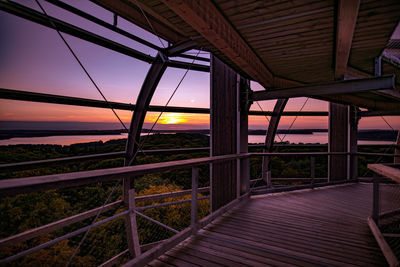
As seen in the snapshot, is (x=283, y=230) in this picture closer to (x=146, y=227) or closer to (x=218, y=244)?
(x=218, y=244)

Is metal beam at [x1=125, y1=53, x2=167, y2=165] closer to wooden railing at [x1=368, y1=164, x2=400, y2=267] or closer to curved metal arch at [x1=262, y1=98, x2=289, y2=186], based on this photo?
wooden railing at [x1=368, y1=164, x2=400, y2=267]

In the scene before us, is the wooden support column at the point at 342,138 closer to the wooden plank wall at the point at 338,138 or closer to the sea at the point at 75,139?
the wooden plank wall at the point at 338,138

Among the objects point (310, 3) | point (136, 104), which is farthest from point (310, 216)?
point (136, 104)

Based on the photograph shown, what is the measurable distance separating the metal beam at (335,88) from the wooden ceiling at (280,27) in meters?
0.48

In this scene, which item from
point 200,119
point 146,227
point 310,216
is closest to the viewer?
point 310,216

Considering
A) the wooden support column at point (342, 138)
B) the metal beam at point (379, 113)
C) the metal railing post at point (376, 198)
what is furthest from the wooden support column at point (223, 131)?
the metal beam at point (379, 113)

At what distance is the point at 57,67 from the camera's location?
7.73 m

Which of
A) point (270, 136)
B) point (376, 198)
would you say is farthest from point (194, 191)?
point (270, 136)

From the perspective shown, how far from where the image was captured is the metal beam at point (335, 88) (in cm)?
363

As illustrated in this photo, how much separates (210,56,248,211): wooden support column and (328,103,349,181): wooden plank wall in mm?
5091

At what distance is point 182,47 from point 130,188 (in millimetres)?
4621

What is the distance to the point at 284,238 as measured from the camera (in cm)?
271

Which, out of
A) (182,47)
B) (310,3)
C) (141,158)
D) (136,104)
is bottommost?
(141,158)

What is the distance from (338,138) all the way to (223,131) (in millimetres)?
5490
